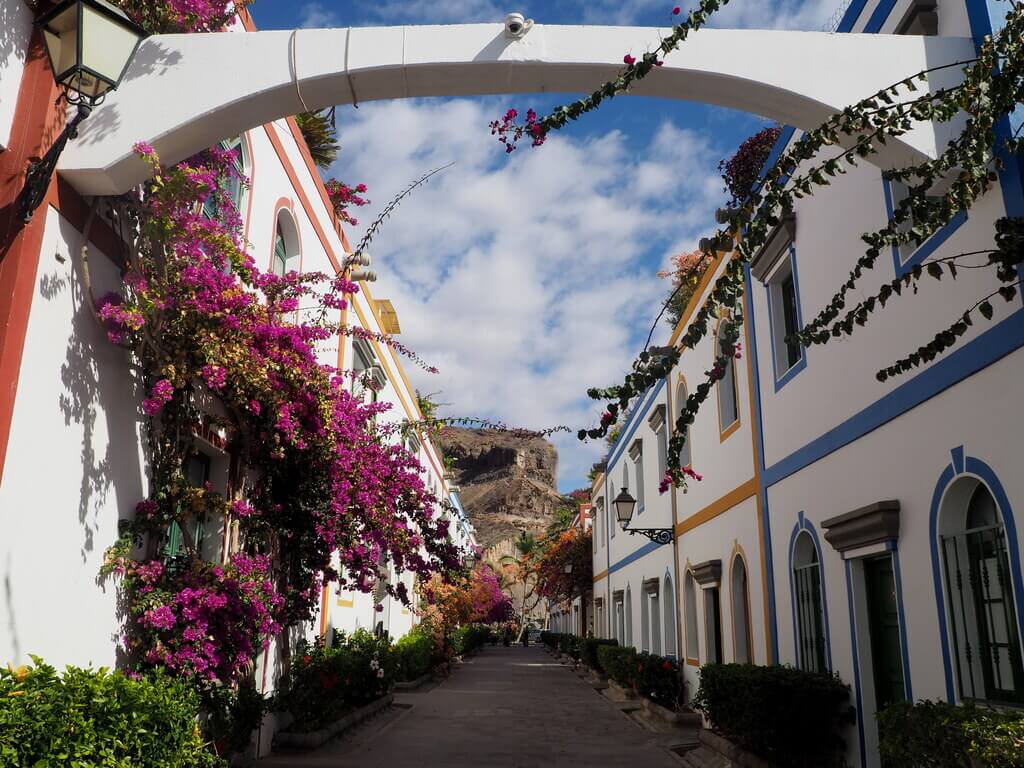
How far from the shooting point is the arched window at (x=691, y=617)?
14203 mm

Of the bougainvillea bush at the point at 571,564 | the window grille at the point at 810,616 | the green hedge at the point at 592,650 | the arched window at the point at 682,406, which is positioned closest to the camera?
the window grille at the point at 810,616

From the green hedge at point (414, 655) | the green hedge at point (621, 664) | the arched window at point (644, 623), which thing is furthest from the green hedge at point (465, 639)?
the arched window at point (644, 623)

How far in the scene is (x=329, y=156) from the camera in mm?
11789

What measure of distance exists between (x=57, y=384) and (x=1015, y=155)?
19.6 feet

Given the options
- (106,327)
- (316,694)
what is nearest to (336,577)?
(316,694)

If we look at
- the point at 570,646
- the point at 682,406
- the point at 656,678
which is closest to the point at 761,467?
the point at 682,406

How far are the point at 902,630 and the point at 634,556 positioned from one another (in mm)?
13985

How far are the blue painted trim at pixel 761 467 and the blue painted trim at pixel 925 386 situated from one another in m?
1.15

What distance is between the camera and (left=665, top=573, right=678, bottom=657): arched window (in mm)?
15906

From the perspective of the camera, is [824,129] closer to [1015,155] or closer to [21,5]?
[1015,155]

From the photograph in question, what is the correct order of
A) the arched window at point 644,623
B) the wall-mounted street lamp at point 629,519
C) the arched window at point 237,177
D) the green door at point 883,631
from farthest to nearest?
the arched window at point 644,623 < the wall-mounted street lamp at point 629,519 < the arched window at point 237,177 < the green door at point 883,631

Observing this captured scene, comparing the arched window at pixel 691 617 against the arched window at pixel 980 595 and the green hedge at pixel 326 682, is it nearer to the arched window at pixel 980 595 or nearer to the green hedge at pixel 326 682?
the green hedge at pixel 326 682

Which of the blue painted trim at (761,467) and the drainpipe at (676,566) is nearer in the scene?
the blue painted trim at (761,467)

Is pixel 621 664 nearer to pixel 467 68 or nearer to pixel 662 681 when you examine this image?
pixel 662 681
